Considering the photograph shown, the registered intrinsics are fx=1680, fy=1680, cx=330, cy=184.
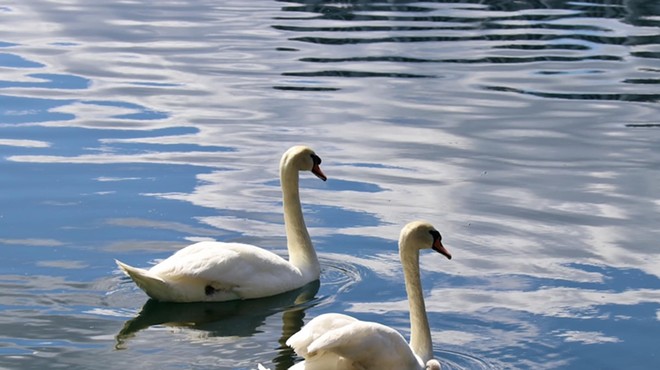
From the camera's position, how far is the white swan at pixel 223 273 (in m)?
9.78

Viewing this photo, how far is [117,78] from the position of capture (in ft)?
59.9

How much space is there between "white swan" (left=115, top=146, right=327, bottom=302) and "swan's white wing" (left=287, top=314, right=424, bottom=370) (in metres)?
1.96

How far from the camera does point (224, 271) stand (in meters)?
9.91

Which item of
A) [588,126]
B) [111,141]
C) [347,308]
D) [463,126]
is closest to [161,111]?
[111,141]

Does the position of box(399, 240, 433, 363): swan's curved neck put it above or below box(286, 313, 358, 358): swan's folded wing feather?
below

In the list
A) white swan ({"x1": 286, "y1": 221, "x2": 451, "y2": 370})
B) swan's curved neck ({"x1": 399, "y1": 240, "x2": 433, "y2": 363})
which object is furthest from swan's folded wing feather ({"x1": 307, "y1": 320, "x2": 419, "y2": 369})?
swan's curved neck ({"x1": 399, "y1": 240, "x2": 433, "y2": 363})

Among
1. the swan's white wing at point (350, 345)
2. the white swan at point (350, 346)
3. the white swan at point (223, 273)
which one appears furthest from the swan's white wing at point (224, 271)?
the swan's white wing at point (350, 345)

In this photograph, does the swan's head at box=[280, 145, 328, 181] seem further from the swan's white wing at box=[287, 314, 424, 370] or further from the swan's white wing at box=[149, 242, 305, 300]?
the swan's white wing at box=[287, 314, 424, 370]

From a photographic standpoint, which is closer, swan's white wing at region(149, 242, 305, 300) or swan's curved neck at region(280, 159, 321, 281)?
swan's white wing at region(149, 242, 305, 300)

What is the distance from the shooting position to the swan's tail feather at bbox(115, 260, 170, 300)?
9.56m

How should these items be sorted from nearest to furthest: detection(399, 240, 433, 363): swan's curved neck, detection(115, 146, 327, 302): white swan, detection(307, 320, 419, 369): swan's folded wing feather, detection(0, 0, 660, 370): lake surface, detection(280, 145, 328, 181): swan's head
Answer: detection(307, 320, 419, 369): swan's folded wing feather → detection(399, 240, 433, 363): swan's curved neck → detection(0, 0, 660, 370): lake surface → detection(115, 146, 327, 302): white swan → detection(280, 145, 328, 181): swan's head

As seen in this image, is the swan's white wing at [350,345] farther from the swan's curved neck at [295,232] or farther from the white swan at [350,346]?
the swan's curved neck at [295,232]

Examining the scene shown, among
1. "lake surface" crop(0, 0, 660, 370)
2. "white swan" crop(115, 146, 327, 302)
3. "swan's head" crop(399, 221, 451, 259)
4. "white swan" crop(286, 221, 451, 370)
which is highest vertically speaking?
"swan's head" crop(399, 221, 451, 259)

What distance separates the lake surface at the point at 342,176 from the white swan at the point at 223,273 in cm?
11
